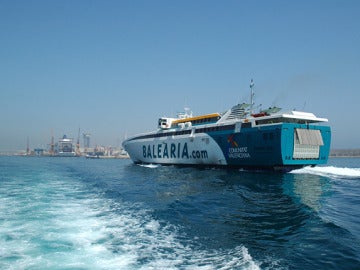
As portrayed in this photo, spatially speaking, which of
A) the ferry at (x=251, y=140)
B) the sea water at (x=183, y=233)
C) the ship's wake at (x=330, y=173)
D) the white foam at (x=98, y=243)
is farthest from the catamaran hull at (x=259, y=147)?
the white foam at (x=98, y=243)

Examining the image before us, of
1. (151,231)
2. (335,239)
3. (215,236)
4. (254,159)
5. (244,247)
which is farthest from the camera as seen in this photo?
(254,159)

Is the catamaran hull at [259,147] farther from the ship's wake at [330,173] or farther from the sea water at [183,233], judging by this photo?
the sea water at [183,233]

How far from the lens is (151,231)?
947cm

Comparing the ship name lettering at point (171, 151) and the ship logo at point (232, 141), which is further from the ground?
the ship logo at point (232, 141)

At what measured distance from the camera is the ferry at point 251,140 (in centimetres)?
2988

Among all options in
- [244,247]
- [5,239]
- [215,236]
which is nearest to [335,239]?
[244,247]

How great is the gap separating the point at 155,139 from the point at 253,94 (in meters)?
19.1

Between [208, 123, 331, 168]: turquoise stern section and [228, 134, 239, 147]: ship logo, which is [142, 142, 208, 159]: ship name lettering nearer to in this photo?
[228, 134, 239, 147]: ship logo

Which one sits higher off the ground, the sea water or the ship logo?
the ship logo

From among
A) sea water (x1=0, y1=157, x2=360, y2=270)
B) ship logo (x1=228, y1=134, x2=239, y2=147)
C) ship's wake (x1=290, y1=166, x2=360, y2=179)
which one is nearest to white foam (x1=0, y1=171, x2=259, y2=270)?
sea water (x1=0, y1=157, x2=360, y2=270)

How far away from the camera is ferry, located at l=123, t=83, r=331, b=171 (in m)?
29.9

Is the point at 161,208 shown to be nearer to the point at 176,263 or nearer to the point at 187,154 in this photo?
the point at 176,263

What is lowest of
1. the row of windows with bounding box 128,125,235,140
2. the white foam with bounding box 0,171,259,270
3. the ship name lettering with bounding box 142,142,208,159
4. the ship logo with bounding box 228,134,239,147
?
the white foam with bounding box 0,171,259,270

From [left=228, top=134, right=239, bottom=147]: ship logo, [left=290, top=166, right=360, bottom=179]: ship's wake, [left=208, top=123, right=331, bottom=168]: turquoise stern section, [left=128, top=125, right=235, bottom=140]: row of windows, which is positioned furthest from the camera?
[left=128, top=125, right=235, bottom=140]: row of windows
